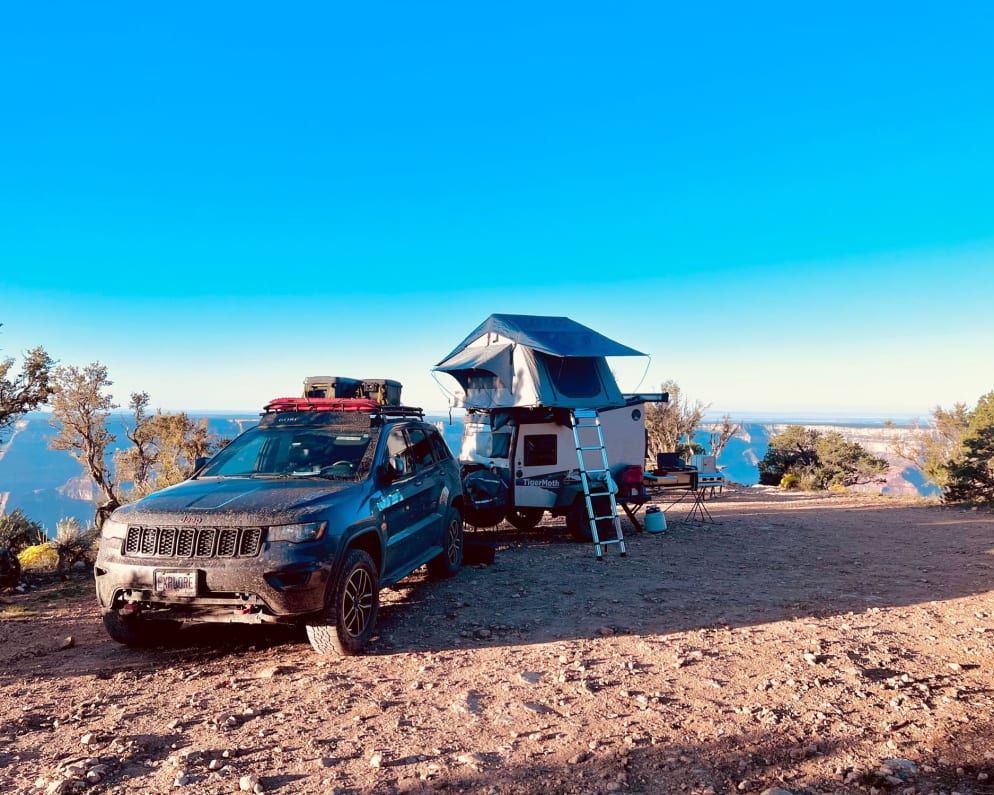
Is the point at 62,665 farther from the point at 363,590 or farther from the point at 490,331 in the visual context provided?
the point at 490,331

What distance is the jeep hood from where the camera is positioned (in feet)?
16.1

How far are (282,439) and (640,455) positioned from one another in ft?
23.3

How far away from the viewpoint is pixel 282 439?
660cm

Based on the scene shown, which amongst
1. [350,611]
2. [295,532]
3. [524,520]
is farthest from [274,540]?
[524,520]

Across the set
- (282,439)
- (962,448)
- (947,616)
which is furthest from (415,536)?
(962,448)

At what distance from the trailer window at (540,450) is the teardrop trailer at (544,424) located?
0.02 metres

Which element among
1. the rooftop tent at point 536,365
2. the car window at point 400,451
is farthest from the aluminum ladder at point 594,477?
the car window at point 400,451

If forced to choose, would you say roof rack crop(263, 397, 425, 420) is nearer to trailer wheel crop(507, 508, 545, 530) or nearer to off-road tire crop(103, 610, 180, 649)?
off-road tire crop(103, 610, 180, 649)

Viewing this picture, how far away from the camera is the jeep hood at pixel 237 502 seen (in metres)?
4.91

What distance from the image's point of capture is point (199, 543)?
4855mm

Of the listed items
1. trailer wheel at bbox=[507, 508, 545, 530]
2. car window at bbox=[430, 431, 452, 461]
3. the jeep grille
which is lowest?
trailer wheel at bbox=[507, 508, 545, 530]

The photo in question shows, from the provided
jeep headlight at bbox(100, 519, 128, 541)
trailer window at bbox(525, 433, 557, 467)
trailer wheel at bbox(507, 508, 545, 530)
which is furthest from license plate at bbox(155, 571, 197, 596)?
trailer wheel at bbox(507, 508, 545, 530)

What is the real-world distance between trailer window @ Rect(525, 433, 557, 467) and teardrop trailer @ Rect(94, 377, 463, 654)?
434cm

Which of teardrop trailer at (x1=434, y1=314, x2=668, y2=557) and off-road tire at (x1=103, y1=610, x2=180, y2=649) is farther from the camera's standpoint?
teardrop trailer at (x1=434, y1=314, x2=668, y2=557)
